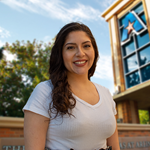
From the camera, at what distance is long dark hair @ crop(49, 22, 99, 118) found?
1.24 m

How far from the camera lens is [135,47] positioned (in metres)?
12.1

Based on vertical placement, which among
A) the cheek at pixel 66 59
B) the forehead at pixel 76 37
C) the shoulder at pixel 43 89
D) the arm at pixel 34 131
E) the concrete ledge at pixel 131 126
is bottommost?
the concrete ledge at pixel 131 126

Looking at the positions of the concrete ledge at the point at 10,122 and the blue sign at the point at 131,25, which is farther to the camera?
the blue sign at the point at 131,25

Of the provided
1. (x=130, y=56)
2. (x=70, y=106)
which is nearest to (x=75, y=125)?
(x=70, y=106)

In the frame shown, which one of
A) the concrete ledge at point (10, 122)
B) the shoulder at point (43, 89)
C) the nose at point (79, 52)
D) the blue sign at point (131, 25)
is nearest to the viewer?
the shoulder at point (43, 89)

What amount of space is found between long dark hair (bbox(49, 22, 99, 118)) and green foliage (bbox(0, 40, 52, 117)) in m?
14.0

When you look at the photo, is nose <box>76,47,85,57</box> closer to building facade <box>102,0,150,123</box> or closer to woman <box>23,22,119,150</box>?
woman <box>23,22,119,150</box>

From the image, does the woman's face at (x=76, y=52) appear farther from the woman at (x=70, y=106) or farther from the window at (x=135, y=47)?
the window at (x=135, y=47)

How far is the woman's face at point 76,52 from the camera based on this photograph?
1.43m

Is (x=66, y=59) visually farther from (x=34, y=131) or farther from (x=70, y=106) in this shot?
(x=34, y=131)

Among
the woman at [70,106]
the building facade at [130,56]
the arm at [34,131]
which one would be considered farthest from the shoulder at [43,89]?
the building facade at [130,56]

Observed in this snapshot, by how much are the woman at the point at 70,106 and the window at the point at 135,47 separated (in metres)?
10.4

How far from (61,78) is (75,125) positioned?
0.40m

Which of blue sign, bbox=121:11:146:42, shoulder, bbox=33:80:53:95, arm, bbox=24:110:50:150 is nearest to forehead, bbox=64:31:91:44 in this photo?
shoulder, bbox=33:80:53:95
